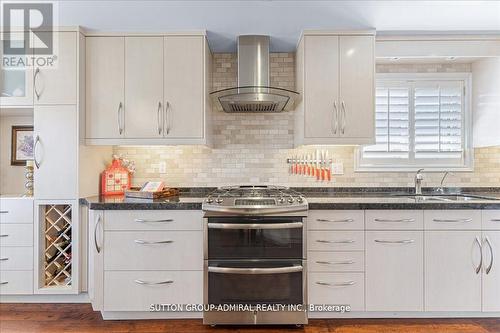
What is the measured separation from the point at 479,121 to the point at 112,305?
3.41m

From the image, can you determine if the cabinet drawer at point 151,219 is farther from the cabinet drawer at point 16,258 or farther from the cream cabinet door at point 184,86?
the cabinet drawer at point 16,258

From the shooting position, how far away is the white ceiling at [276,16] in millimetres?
2246

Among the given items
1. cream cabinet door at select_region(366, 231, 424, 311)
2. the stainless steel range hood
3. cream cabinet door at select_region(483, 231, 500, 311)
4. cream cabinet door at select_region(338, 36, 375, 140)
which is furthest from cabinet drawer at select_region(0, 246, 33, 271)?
cream cabinet door at select_region(483, 231, 500, 311)

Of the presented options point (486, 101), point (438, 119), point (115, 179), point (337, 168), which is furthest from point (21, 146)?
point (486, 101)

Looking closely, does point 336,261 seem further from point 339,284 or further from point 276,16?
point 276,16

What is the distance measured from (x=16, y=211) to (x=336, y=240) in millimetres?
2449

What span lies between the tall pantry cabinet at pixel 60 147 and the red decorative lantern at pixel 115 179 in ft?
0.81

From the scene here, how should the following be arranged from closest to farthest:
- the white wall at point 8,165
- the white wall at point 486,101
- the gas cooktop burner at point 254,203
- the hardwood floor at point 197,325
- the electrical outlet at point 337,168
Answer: the gas cooktop burner at point 254,203 < the hardwood floor at point 197,325 < the white wall at point 486,101 < the white wall at point 8,165 < the electrical outlet at point 337,168

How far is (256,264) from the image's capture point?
7.07 feet

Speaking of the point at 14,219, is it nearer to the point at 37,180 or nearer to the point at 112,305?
the point at 37,180

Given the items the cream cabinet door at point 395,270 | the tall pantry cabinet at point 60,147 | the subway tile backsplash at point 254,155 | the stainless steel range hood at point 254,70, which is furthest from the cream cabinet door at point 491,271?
the tall pantry cabinet at point 60,147

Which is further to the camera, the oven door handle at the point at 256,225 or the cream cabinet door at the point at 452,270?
the cream cabinet door at the point at 452,270

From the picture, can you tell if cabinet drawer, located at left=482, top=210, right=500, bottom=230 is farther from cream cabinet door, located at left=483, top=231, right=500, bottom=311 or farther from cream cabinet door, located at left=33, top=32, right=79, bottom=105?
cream cabinet door, located at left=33, top=32, right=79, bottom=105

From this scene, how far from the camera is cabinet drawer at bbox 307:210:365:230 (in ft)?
7.38
